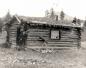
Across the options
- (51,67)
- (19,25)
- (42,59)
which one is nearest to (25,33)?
(19,25)

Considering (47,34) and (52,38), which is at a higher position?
(47,34)

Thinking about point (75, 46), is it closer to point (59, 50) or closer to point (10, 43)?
point (59, 50)

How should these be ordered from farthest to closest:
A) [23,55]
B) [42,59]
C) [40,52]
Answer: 1. [40,52]
2. [23,55]
3. [42,59]

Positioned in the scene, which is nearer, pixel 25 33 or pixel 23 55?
pixel 23 55

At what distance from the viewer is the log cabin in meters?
21.5

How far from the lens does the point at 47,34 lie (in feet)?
72.7

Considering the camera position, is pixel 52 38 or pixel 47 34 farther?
pixel 52 38

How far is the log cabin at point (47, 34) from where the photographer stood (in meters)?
21.5

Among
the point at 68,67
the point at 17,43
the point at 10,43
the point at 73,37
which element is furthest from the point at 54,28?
the point at 68,67

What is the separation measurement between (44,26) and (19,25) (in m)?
2.78

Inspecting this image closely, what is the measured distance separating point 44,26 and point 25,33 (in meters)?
2.24

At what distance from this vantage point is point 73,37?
2341 centimetres

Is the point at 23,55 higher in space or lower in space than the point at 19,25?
lower

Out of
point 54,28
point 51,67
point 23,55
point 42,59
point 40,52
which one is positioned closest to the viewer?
point 51,67
